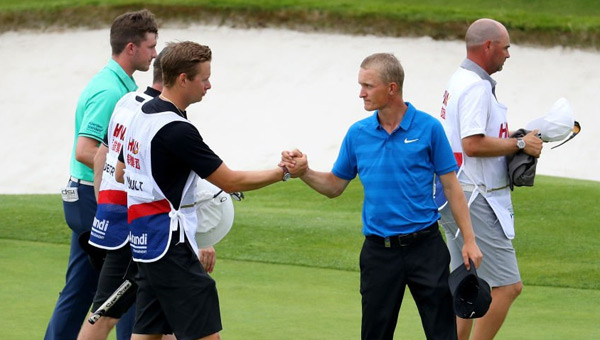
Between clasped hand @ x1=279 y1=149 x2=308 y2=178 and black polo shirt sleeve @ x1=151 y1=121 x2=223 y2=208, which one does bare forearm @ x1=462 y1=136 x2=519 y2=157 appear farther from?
→ black polo shirt sleeve @ x1=151 y1=121 x2=223 y2=208

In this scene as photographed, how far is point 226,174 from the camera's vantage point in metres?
5.58

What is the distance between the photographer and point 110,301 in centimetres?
618

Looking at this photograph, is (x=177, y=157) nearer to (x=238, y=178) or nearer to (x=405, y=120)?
(x=238, y=178)

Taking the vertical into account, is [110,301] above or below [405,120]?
below

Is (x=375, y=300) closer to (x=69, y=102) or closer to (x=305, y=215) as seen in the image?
(x=305, y=215)

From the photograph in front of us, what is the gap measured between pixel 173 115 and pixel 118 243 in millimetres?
1216

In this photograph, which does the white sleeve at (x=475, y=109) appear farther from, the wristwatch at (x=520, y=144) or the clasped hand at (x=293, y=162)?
the clasped hand at (x=293, y=162)

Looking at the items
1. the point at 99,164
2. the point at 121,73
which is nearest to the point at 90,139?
the point at 99,164

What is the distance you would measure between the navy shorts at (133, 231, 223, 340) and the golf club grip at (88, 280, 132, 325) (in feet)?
1.59

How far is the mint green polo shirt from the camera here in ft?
21.4

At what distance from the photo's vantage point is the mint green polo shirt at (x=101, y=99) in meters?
6.51

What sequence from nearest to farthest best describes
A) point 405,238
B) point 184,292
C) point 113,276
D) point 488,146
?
point 184,292 < point 405,238 < point 113,276 < point 488,146

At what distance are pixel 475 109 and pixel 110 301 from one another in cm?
249

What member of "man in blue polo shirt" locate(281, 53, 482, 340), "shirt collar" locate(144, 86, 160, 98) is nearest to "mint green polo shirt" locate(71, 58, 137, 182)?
"shirt collar" locate(144, 86, 160, 98)
